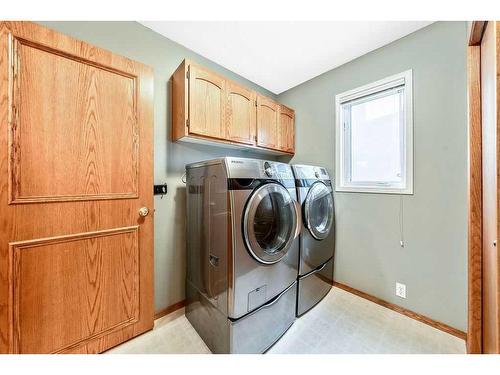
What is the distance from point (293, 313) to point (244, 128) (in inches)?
64.8

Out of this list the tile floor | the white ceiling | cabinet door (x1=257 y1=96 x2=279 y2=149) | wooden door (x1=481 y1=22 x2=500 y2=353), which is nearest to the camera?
wooden door (x1=481 y1=22 x2=500 y2=353)

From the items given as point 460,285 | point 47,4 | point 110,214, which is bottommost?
point 460,285

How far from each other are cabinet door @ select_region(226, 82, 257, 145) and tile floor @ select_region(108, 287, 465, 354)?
1598 millimetres

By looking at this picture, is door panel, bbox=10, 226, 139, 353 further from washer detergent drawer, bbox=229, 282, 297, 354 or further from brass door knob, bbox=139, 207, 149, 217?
washer detergent drawer, bbox=229, 282, 297, 354

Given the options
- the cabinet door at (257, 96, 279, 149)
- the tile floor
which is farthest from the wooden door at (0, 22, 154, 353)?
the cabinet door at (257, 96, 279, 149)

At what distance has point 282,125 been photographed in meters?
2.31

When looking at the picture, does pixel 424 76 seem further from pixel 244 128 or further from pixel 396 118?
pixel 244 128

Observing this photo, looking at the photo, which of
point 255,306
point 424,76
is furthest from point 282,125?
point 255,306

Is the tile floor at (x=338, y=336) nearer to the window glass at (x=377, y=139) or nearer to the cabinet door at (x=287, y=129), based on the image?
the window glass at (x=377, y=139)

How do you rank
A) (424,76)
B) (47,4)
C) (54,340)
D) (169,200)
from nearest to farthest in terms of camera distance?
(47,4) → (54,340) → (424,76) → (169,200)

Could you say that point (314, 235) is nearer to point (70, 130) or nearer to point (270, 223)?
point (270, 223)

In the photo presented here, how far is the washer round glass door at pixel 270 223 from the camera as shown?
46.8 inches

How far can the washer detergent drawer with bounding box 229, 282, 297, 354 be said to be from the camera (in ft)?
3.76

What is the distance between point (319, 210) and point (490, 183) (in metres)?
1.12
